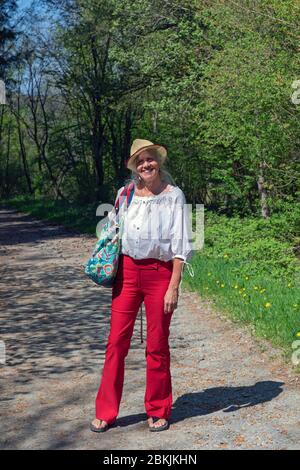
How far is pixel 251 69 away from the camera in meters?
16.2

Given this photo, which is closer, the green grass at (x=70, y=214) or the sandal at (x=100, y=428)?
the sandal at (x=100, y=428)

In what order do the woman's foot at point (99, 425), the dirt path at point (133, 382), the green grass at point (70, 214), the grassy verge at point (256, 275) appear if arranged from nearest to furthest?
the dirt path at point (133, 382) < the woman's foot at point (99, 425) < the grassy verge at point (256, 275) < the green grass at point (70, 214)

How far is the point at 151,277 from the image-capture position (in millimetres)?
5902

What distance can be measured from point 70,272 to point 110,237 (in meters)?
9.05

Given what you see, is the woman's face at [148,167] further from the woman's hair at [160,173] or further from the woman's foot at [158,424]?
the woman's foot at [158,424]

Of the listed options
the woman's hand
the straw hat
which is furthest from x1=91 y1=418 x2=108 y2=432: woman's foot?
the straw hat

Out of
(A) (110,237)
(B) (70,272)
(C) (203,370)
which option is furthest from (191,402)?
(B) (70,272)

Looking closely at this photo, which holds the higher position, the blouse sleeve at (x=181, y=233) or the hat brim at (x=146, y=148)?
the hat brim at (x=146, y=148)

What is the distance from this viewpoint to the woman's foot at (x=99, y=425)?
580cm

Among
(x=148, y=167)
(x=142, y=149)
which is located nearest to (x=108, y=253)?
(x=148, y=167)

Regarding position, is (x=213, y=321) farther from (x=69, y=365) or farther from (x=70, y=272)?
(x=70, y=272)

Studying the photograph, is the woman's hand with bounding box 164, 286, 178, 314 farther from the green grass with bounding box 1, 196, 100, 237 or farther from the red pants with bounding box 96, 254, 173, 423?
the green grass with bounding box 1, 196, 100, 237

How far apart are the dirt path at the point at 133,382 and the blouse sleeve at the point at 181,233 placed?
1.25 metres

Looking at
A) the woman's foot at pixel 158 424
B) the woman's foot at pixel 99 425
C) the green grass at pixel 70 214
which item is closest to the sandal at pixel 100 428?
the woman's foot at pixel 99 425
